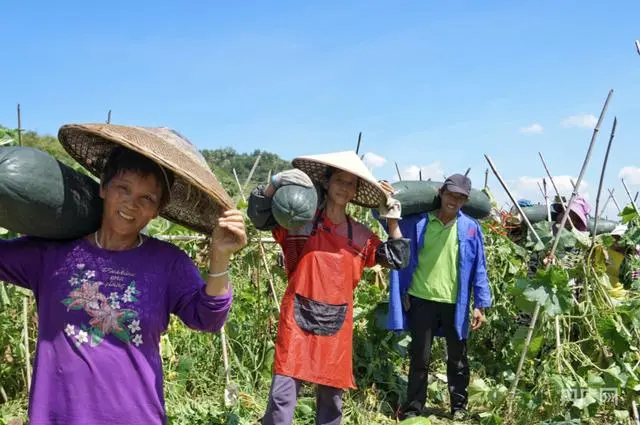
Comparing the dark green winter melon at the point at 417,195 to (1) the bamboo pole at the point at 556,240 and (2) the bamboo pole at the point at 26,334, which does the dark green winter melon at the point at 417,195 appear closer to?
(1) the bamboo pole at the point at 556,240

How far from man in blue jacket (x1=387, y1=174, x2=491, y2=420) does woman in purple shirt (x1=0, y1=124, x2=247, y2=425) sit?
2.54m

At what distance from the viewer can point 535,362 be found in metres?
4.32

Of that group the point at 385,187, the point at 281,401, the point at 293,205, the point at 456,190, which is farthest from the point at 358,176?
the point at 281,401

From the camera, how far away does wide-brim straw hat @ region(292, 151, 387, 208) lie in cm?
313

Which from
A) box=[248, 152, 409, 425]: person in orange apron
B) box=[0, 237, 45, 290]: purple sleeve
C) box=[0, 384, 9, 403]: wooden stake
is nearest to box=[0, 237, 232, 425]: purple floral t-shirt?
box=[0, 237, 45, 290]: purple sleeve

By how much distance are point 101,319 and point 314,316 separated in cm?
157

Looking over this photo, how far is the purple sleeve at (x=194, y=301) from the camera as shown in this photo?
1771 millimetres

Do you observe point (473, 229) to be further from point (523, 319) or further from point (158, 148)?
point (158, 148)

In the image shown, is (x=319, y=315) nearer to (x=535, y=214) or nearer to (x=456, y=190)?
(x=456, y=190)

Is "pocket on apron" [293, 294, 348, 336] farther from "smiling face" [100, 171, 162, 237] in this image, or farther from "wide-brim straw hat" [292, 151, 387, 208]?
"smiling face" [100, 171, 162, 237]

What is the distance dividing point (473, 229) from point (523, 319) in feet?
3.24

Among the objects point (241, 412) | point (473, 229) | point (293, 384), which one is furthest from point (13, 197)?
point (473, 229)

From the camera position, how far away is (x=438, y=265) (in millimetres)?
4215

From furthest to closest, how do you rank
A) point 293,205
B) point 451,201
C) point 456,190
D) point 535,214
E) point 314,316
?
point 535,214, point 451,201, point 456,190, point 314,316, point 293,205
